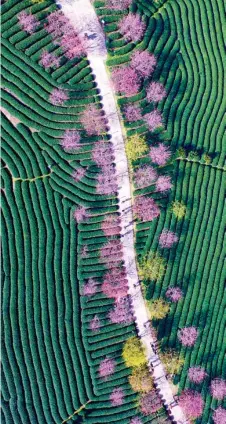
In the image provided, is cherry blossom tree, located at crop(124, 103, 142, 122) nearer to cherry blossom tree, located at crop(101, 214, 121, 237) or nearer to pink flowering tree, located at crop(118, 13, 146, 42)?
pink flowering tree, located at crop(118, 13, 146, 42)

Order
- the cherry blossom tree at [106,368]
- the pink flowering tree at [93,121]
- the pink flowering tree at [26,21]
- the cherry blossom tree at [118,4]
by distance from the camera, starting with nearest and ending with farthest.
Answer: the pink flowering tree at [26,21] < the pink flowering tree at [93,121] < the cherry blossom tree at [118,4] < the cherry blossom tree at [106,368]

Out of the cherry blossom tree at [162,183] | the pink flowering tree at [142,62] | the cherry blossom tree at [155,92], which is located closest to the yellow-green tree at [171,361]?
the cherry blossom tree at [162,183]

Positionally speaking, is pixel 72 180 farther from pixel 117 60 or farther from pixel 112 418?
pixel 112 418

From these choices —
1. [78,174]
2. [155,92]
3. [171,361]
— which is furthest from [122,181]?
[171,361]

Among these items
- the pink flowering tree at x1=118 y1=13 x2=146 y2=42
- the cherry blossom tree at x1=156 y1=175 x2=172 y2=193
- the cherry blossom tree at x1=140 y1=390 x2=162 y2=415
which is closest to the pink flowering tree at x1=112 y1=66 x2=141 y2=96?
the pink flowering tree at x1=118 y1=13 x2=146 y2=42

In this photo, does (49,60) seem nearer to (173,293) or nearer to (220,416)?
(173,293)

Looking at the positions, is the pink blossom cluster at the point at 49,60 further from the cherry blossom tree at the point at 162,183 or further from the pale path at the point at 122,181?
the cherry blossom tree at the point at 162,183

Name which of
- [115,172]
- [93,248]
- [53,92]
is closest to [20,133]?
[53,92]
